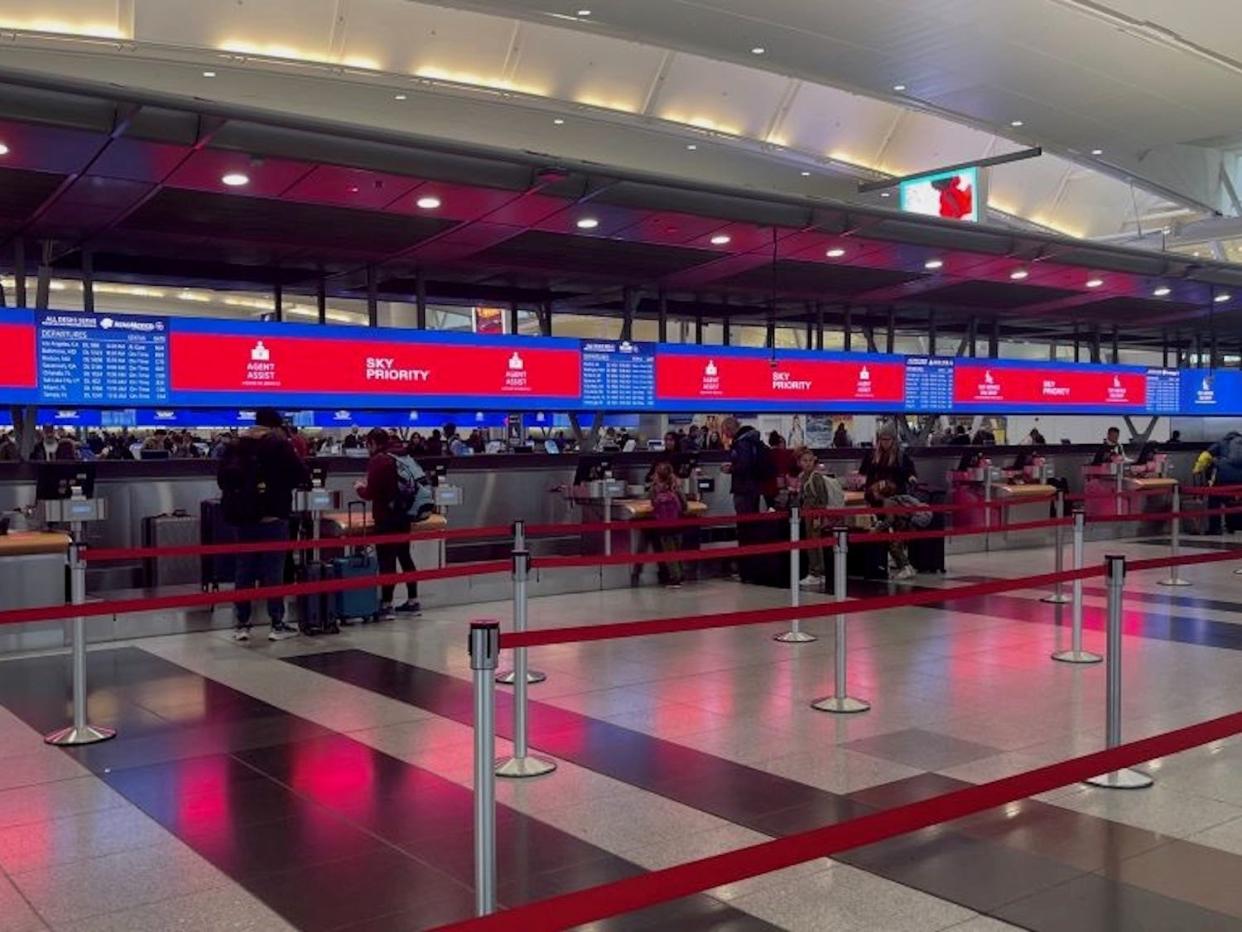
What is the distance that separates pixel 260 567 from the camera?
31.2ft

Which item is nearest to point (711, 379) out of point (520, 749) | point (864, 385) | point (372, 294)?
point (864, 385)

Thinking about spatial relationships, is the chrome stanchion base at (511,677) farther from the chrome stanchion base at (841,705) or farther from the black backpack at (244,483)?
the black backpack at (244,483)

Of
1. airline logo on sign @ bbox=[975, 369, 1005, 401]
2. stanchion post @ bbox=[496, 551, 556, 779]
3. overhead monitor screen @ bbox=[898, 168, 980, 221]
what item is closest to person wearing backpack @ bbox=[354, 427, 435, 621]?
stanchion post @ bbox=[496, 551, 556, 779]

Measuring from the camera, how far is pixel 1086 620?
980 centimetres

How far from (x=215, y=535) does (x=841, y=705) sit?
6.93 meters

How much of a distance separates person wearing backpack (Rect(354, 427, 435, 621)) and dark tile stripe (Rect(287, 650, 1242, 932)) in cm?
394

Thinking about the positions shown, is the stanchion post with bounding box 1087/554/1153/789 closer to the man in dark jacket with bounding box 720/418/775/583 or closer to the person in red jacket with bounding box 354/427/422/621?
the person in red jacket with bounding box 354/427/422/621

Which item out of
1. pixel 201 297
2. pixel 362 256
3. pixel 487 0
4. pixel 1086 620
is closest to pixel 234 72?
pixel 362 256

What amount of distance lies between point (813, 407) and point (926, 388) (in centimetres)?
251

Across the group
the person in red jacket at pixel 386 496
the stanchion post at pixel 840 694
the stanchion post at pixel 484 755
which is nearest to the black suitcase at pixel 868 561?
the person in red jacket at pixel 386 496

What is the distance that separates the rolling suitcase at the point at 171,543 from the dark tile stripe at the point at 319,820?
425 centimetres

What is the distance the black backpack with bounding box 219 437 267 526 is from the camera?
9.21 metres

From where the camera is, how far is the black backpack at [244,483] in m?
9.21

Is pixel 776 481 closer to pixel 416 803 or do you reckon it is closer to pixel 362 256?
pixel 362 256
